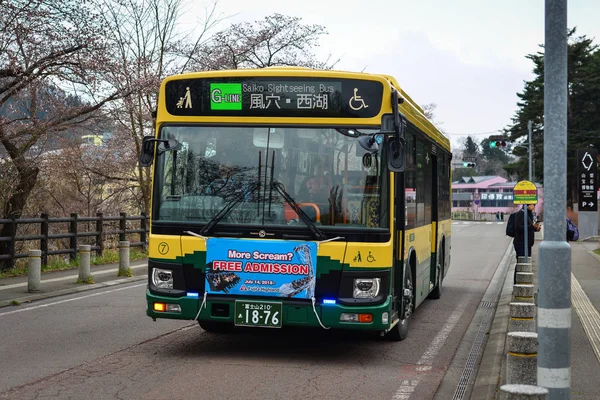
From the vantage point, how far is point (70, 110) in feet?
63.4

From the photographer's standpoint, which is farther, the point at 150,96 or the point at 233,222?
the point at 150,96

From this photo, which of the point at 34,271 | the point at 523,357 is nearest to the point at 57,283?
the point at 34,271

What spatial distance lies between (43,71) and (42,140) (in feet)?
12.5

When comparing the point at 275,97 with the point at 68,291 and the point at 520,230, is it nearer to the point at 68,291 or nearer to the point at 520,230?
the point at 68,291

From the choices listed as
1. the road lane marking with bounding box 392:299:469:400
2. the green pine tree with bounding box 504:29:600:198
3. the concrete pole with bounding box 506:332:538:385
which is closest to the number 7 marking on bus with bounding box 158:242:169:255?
the road lane marking with bounding box 392:299:469:400

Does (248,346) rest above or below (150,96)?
below

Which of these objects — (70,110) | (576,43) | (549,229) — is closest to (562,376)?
(549,229)

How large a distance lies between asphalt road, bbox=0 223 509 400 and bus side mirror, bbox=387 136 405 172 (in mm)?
2050

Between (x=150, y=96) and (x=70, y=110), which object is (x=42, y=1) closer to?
(x=70, y=110)

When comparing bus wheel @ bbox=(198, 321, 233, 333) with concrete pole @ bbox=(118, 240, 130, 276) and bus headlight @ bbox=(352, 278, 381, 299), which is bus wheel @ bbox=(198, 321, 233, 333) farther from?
concrete pole @ bbox=(118, 240, 130, 276)

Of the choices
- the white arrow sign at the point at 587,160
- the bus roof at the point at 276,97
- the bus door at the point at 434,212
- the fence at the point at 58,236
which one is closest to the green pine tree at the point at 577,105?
the white arrow sign at the point at 587,160

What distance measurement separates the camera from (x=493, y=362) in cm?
858

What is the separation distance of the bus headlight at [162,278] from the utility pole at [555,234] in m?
4.39

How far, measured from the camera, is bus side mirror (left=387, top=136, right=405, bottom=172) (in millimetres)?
8125
